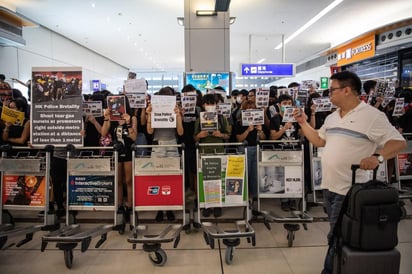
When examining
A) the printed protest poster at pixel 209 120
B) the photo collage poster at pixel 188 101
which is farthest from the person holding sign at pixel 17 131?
the printed protest poster at pixel 209 120

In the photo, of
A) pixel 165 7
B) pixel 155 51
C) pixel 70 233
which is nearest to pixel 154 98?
pixel 70 233

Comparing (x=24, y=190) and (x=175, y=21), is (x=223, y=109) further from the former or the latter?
(x=175, y=21)

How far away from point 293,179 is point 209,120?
3.96 ft

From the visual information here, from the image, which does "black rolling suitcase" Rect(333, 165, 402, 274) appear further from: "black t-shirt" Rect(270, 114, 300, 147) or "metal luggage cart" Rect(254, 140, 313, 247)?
"black t-shirt" Rect(270, 114, 300, 147)

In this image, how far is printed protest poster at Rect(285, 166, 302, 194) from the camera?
3410mm

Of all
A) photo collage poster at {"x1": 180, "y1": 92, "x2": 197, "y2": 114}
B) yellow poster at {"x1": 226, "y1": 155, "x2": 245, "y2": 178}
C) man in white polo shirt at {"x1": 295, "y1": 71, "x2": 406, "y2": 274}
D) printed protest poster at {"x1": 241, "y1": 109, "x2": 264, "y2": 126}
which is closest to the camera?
man in white polo shirt at {"x1": 295, "y1": 71, "x2": 406, "y2": 274}

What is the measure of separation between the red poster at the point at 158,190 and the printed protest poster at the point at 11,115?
5.48 ft

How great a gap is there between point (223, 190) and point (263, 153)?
0.65 meters

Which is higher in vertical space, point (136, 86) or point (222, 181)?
point (136, 86)

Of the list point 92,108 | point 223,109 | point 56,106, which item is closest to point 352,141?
point 223,109

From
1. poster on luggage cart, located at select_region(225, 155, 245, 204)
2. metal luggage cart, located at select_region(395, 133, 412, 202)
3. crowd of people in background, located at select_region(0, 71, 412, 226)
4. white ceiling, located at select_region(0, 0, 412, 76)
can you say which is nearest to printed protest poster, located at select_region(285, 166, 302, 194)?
crowd of people in background, located at select_region(0, 71, 412, 226)

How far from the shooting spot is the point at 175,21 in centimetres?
950

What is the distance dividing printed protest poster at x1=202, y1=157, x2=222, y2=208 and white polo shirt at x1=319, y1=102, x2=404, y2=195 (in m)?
1.26

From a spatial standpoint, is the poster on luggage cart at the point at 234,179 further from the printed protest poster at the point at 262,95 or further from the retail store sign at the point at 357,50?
the retail store sign at the point at 357,50
